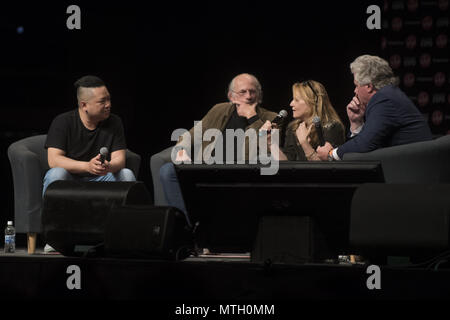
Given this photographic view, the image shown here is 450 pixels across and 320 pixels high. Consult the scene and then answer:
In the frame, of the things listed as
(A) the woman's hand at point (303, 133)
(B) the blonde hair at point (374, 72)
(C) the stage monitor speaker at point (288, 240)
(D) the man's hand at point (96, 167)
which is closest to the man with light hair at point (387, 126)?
(B) the blonde hair at point (374, 72)

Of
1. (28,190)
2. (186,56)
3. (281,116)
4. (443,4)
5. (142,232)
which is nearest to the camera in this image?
(142,232)

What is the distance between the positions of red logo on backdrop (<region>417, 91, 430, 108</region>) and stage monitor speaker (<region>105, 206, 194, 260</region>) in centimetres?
333

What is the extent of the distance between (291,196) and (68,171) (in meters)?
1.87

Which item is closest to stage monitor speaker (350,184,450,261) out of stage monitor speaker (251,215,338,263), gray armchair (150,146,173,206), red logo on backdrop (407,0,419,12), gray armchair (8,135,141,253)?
stage monitor speaker (251,215,338,263)

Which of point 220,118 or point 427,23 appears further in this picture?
point 427,23

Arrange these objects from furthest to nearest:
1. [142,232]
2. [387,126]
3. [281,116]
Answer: [281,116]
[387,126]
[142,232]

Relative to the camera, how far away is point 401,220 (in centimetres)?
211

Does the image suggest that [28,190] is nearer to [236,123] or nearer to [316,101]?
[236,123]

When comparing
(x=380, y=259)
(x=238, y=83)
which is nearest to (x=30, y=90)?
(x=238, y=83)

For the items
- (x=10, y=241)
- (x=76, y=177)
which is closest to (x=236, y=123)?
(x=76, y=177)

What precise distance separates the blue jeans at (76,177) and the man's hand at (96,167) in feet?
0.40

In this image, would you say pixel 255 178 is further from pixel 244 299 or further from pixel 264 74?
pixel 264 74

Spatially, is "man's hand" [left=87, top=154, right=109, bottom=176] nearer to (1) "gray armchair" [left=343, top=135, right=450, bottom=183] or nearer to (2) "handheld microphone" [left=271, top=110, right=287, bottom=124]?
(2) "handheld microphone" [left=271, top=110, right=287, bottom=124]

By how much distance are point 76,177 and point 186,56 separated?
68.3 inches
